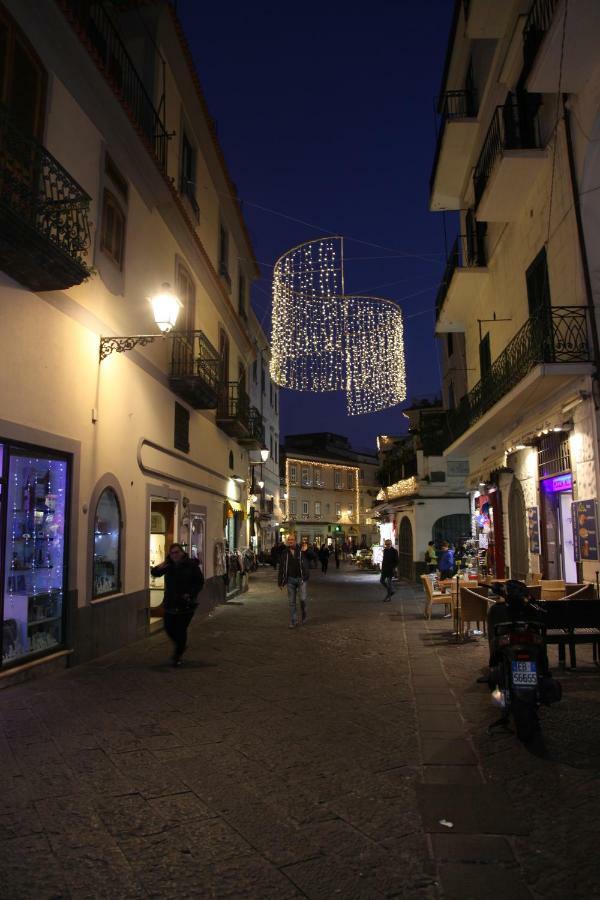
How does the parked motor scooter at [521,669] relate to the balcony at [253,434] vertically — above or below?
below

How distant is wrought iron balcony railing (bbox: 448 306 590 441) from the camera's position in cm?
979

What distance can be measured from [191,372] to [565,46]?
8.60m

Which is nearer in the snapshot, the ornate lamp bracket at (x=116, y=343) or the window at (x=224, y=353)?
the ornate lamp bracket at (x=116, y=343)

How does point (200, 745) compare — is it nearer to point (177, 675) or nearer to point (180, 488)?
point (177, 675)

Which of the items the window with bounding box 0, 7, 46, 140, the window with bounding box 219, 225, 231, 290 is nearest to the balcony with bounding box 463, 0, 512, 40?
the window with bounding box 219, 225, 231, 290

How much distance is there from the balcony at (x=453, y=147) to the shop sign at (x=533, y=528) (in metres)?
9.43

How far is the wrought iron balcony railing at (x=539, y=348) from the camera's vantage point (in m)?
9.79

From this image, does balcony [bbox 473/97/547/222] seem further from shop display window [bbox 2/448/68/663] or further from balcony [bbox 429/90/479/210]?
shop display window [bbox 2/448/68/663]

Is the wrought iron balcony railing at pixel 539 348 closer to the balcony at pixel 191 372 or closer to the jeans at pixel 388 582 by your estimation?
the jeans at pixel 388 582

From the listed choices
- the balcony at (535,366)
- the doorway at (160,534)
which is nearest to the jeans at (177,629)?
the doorway at (160,534)

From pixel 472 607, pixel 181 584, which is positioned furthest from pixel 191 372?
pixel 472 607

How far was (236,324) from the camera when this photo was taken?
69.1ft

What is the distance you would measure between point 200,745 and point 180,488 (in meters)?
9.31

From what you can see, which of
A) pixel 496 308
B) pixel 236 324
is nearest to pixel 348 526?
pixel 236 324
